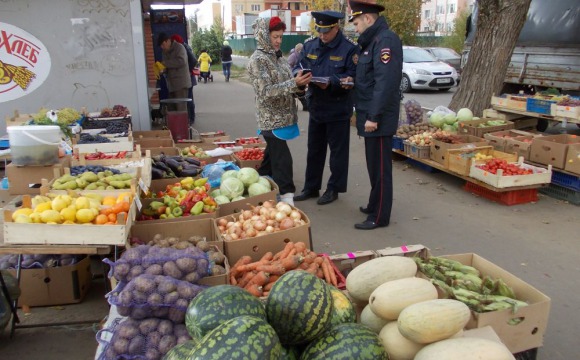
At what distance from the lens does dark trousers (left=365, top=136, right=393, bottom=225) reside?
528cm

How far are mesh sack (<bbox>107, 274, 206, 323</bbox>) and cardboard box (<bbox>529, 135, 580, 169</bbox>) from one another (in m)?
Result: 5.44

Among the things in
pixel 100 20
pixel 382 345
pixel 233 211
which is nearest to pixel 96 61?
pixel 100 20

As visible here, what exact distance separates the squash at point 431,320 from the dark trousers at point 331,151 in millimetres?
3822

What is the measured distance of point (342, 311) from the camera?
278 centimetres

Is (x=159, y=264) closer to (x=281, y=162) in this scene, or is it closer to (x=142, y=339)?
(x=142, y=339)

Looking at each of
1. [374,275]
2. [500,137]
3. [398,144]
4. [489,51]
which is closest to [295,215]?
[374,275]

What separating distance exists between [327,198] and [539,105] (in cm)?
432

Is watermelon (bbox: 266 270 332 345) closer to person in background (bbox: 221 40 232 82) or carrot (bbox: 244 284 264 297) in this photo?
carrot (bbox: 244 284 264 297)

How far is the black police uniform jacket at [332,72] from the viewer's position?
586 cm

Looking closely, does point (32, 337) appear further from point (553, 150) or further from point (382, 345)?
point (553, 150)

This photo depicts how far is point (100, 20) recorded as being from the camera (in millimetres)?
7762

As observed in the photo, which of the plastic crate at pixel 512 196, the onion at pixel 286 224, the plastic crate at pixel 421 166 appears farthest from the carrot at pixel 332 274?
the plastic crate at pixel 421 166

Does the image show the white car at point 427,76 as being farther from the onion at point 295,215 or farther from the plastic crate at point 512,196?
the onion at point 295,215

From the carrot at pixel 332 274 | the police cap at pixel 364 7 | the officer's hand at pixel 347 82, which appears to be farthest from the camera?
the officer's hand at pixel 347 82
